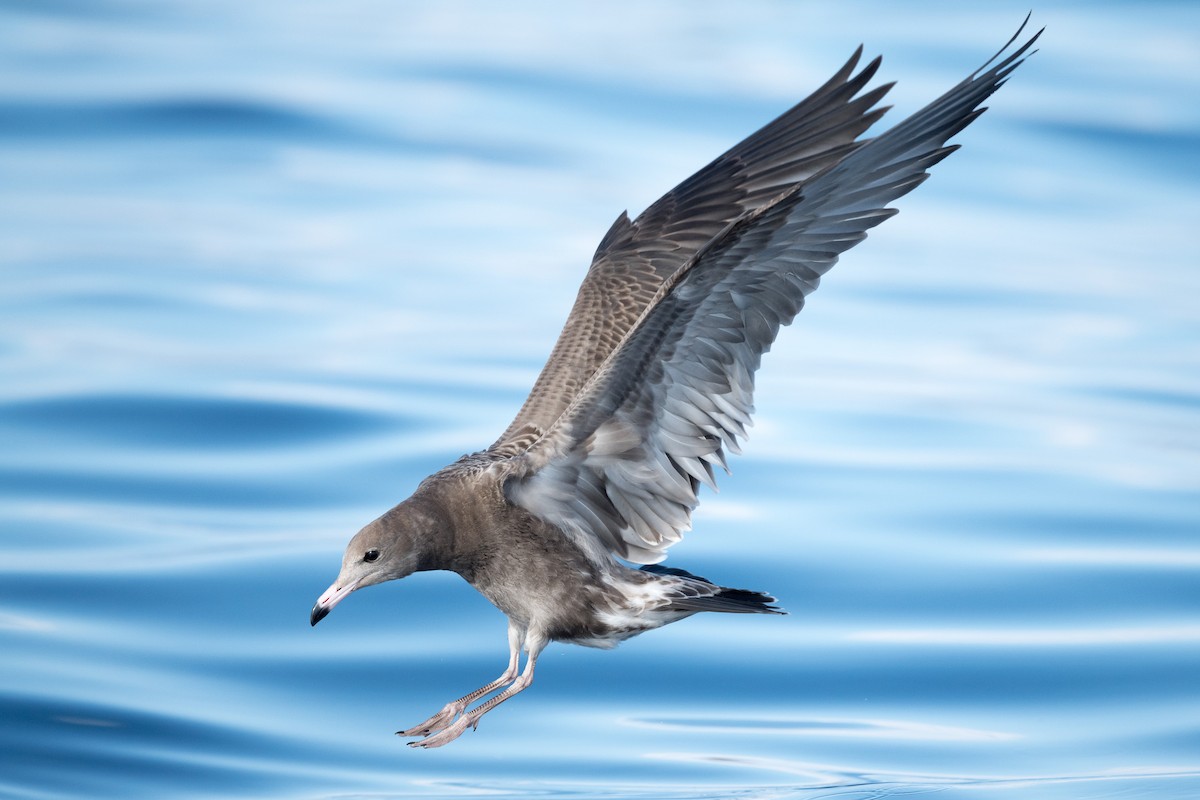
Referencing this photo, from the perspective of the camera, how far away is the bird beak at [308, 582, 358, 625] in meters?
7.26

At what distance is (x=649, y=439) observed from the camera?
7680mm

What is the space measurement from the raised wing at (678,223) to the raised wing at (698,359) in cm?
52

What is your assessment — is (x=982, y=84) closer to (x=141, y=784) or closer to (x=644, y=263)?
(x=644, y=263)

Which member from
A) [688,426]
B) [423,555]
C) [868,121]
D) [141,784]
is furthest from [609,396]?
[141,784]

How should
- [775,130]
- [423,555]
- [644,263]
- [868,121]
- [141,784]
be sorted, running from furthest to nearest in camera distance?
[141,784] → [644,263] → [775,130] → [868,121] → [423,555]

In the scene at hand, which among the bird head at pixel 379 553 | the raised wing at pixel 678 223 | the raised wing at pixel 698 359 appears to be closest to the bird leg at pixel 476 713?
the raised wing at pixel 698 359

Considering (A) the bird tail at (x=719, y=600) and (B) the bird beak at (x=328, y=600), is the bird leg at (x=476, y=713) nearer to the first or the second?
(A) the bird tail at (x=719, y=600)

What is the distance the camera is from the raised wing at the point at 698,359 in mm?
7035

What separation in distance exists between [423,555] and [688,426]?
1.11 meters

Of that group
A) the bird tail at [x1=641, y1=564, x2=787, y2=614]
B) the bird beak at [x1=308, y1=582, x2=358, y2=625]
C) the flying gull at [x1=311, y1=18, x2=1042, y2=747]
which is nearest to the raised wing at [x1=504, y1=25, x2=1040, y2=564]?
the flying gull at [x1=311, y1=18, x2=1042, y2=747]

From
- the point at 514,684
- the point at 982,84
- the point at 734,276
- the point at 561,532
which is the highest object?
the point at 982,84

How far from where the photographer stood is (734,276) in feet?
23.5

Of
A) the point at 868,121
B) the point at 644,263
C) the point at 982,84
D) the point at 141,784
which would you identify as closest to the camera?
the point at 982,84

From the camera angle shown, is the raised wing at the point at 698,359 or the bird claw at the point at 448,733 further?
the bird claw at the point at 448,733
